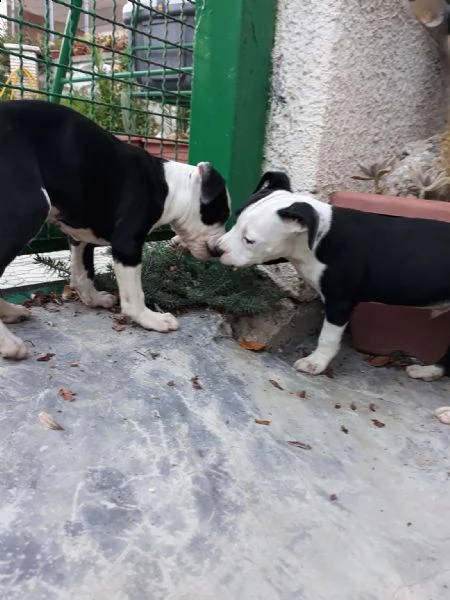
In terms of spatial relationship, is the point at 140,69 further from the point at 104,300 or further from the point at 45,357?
the point at 45,357

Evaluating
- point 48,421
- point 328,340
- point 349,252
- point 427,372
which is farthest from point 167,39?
point 48,421

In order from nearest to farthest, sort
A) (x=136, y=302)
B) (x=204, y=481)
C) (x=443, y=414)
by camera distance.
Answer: (x=204, y=481) → (x=443, y=414) → (x=136, y=302)

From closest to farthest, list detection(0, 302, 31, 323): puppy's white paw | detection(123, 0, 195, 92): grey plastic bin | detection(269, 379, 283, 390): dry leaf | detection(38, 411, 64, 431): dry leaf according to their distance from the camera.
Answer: detection(38, 411, 64, 431): dry leaf, detection(269, 379, 283, 390): dry leaf, detection(0, 302, 31, 323): puppy's white paw, detection(123, 0, 195, 92): grey plastic bin

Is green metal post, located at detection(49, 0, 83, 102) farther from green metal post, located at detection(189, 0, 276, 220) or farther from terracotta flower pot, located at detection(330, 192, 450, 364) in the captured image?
terracotta flower pot, located at detection(330, 192, 450, 364)

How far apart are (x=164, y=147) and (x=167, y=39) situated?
74 cm

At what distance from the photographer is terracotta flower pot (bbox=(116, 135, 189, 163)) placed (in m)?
4.02

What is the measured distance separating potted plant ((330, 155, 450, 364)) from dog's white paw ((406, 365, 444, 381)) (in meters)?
0.19

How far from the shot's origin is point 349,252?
102 inches

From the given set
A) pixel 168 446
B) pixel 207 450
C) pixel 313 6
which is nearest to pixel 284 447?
pixel 207 450

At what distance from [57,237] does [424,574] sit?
100 inches

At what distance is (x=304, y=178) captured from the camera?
320 cm

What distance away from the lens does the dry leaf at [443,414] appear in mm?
2404

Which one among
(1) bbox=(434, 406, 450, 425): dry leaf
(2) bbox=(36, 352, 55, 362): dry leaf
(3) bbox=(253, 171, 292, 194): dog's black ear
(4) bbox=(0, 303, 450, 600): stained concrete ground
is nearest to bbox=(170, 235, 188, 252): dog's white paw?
(3) bbox=(253, 171, 292, 194): dog's black ear

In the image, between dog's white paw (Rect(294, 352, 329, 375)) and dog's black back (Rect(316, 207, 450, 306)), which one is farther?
dog's white paw (Rect(294, 352, 329, 375))
